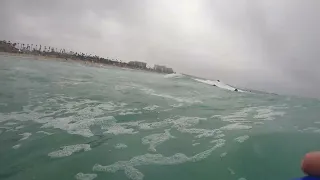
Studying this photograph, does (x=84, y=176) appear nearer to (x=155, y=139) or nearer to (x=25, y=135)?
(x=155, y=139)

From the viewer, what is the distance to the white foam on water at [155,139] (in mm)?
7004

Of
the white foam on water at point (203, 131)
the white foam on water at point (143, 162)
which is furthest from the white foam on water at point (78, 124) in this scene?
the white foam on water at point (203, 131)

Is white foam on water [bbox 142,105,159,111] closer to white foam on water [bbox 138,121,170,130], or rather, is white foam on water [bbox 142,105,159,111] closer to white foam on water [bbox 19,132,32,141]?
white foam on water [bbox 138,121,170,130]

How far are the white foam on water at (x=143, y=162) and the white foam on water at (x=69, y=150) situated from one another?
1017 mm

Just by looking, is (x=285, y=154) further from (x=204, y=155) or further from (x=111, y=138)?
(x=111, y=138)

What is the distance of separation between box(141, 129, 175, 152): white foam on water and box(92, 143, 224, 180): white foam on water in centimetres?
59

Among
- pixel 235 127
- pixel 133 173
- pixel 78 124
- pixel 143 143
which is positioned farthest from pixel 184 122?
pixel 133 173

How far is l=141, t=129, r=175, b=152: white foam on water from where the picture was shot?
7004 mm

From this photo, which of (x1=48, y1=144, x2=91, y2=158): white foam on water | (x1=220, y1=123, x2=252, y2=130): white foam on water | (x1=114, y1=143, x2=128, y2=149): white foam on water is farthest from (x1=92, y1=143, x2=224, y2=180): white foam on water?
(x1=220, y1=123, x2=252, y2=130): white foam on water

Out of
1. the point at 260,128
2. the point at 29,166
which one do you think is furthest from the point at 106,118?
the point at 260,128

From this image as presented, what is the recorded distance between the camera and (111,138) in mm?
7320

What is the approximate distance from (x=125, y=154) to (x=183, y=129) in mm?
2867

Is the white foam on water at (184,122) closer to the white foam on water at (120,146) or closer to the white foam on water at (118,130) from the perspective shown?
the white foam on water at (118,130)

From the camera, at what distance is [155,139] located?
24.6 feet
